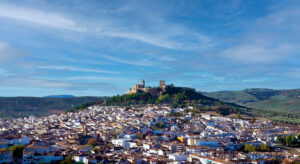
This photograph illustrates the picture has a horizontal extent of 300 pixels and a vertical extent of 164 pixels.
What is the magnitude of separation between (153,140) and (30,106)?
68.4 m

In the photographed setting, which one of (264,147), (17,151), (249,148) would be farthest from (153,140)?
(17,151)

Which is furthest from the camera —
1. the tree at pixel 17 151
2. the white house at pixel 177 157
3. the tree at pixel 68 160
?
the white house at pixel 177 157

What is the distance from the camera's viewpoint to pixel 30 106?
312 ft

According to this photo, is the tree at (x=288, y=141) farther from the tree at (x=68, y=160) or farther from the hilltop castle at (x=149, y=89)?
the hilltop castle at (x=149, y=89)

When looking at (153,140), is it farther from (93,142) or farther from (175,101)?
(175,101)

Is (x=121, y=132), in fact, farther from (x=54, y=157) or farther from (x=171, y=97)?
(x=171, y=97)

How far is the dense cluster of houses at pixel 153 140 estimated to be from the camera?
27047 mm

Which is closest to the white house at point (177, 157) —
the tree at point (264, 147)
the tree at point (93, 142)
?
the tree at point (93, 142)

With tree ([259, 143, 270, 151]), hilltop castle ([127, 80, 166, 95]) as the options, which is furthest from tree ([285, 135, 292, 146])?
hilltop castle ([127, 80, 166, 95])

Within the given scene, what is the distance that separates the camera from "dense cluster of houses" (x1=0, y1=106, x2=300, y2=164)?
27.0 m

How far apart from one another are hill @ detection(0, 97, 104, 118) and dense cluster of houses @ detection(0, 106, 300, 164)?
117ft

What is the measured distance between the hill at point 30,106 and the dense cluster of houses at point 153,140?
117 feet

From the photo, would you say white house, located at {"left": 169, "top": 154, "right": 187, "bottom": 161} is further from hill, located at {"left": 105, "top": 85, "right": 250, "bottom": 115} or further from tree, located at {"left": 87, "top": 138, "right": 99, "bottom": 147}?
hill, located at {"left": 105, "top": 85, "right": 250, "bottom": 115}

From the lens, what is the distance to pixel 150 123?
153ft
